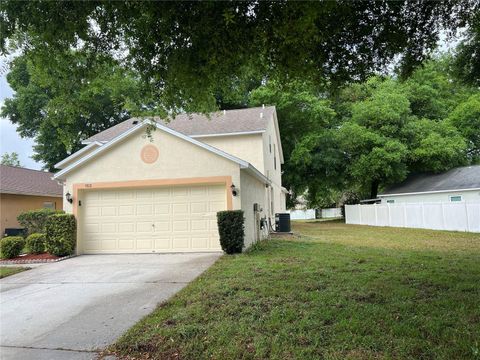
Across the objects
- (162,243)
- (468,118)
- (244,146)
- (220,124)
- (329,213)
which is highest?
(468,118)

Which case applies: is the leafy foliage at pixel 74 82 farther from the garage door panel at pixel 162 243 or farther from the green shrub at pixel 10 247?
the green shrub at pixel 10 247

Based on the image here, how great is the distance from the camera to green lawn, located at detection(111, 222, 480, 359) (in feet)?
14.0

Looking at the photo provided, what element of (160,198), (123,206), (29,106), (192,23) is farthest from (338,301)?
(29,106)

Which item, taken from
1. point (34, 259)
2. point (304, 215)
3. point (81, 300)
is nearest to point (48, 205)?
point (34, 259)

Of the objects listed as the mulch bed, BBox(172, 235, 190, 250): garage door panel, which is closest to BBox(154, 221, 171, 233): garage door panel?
BBox(172, 235, 190, 250): garage door panel

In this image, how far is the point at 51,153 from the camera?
105ft

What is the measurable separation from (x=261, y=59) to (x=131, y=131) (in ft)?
23.9

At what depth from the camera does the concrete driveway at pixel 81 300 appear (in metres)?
4.95

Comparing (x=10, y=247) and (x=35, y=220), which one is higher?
(x=35, y=220)

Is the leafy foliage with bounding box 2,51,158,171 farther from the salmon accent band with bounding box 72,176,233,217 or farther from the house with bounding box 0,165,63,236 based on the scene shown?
the house with bounding box 0,165,63,236

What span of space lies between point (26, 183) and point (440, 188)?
26.0 meters

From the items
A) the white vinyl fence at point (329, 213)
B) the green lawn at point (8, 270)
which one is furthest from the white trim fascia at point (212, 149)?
the white vinyl fence at point (329, 213)

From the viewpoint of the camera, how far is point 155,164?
12.6 metres

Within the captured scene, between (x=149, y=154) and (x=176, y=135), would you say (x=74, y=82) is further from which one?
(x=149, y=154)
